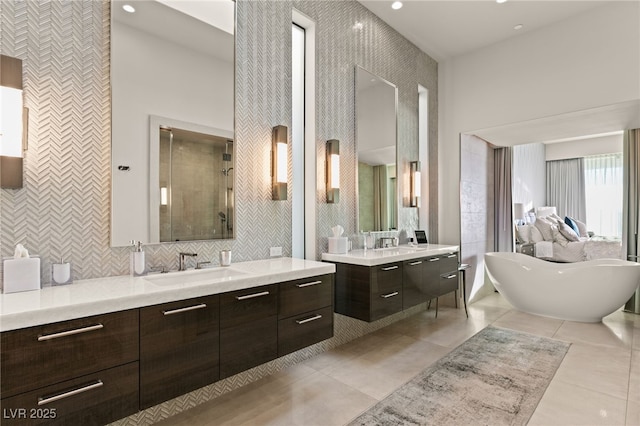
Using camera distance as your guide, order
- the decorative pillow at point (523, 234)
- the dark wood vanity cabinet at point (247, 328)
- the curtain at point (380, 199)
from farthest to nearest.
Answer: the decorative pillow at point (523, 234) < the curtain at point (380, 199) < the dark wood vanity cabinet at point (247, 328)

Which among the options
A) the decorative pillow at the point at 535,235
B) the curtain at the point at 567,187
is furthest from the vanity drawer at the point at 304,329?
the curtain at the point at 567,187

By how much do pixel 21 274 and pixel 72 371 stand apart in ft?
1.90

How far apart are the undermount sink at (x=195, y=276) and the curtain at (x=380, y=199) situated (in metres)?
1.96

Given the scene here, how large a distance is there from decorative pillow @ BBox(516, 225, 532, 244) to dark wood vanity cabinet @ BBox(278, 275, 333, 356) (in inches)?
187

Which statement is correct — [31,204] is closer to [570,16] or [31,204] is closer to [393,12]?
[393,12]

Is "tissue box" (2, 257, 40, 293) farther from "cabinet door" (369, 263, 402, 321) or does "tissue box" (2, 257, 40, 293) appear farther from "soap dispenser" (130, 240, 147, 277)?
"cabinet door" (369, 263, 402, 321)

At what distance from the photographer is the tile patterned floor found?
2.08 meters

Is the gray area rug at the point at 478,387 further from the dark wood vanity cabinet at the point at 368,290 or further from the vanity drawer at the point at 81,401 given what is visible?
the vanity drawer at the point at 81,401

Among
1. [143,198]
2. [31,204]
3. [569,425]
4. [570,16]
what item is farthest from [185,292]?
[570,16]

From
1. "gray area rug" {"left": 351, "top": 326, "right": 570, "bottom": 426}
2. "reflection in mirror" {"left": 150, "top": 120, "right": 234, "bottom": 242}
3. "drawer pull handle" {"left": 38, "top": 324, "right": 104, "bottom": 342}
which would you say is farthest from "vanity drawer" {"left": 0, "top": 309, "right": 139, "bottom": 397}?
"gray area rug" {"left": 351, "top": 326, "right": 570, "bottom": 426}

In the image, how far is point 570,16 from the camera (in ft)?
12.5

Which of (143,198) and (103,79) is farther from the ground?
(103,79)

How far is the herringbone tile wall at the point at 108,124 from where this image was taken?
1725 mm

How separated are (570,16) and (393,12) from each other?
2.04 meters
